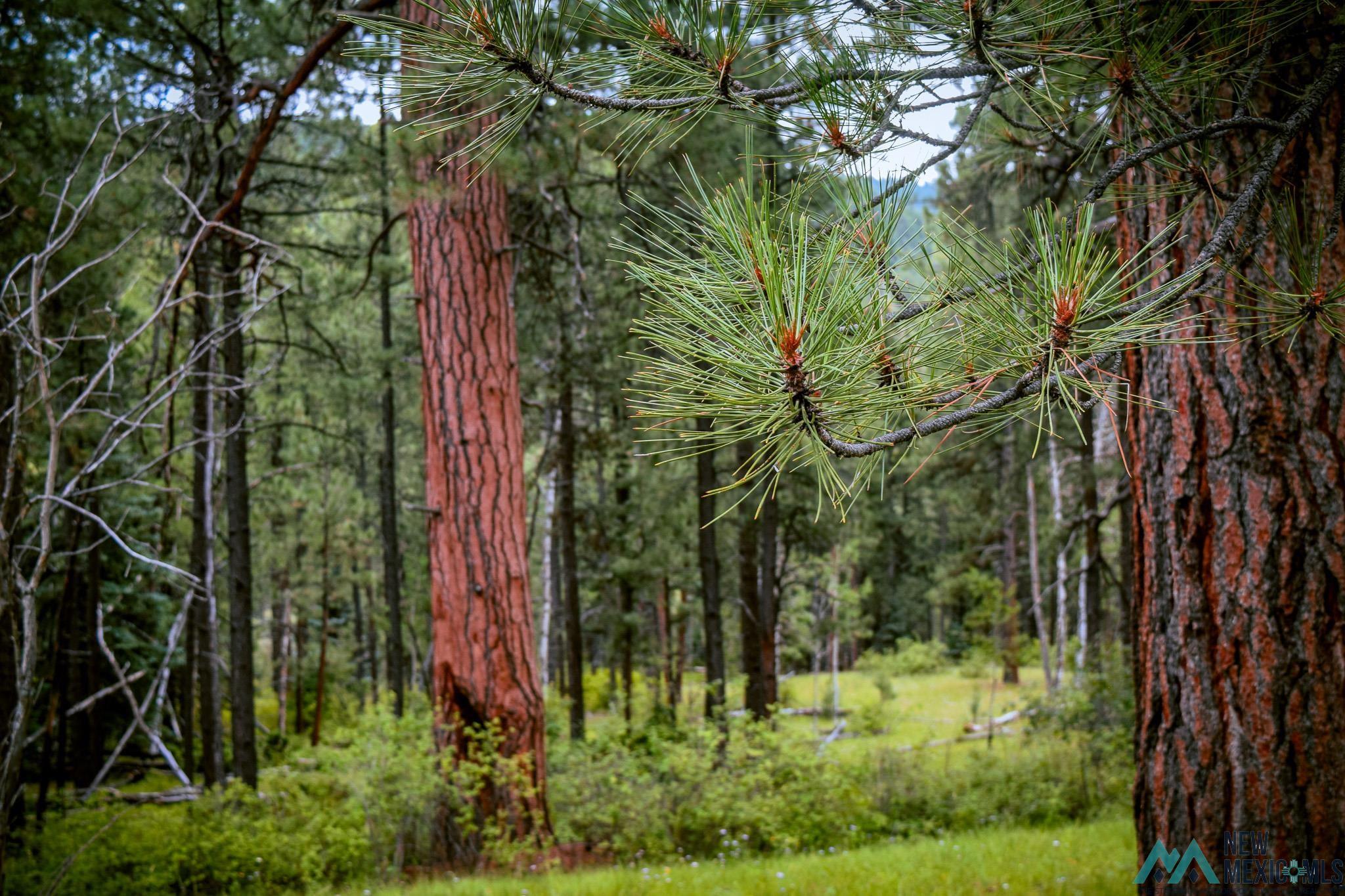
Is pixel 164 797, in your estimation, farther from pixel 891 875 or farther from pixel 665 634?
pixel 665 634

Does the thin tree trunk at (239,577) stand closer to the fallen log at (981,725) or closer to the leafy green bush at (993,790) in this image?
the leafy green bush at (993,790)

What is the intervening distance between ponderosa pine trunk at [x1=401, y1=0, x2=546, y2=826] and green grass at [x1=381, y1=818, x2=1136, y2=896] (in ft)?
3.27

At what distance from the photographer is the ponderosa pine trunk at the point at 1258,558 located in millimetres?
2035

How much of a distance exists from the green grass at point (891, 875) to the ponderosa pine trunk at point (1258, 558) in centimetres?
188

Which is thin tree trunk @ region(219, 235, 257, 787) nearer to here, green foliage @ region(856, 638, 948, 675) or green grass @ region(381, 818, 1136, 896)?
green grass @ region(381, 818, 1136, 896)

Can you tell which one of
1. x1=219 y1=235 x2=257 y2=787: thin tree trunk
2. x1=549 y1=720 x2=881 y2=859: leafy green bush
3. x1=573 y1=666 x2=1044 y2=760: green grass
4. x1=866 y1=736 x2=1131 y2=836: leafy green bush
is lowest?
x1=573 y1=666 x2=1044 y2=760: green grass

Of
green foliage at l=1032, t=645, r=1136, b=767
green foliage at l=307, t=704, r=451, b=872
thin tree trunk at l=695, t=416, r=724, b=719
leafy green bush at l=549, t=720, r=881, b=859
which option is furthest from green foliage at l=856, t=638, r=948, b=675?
green foliage at l=307, t=704, r=451, b=872

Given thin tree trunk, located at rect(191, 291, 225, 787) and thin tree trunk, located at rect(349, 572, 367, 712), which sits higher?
thin tree trunk, located at rect(191, 291, 225, 787)

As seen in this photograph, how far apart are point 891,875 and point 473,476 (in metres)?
3.17

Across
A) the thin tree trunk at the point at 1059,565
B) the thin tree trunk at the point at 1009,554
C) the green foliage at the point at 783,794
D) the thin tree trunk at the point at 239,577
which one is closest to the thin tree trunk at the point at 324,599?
the thin tree trunk at the point at 239,577

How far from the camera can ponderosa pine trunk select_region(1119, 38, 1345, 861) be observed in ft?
6.68

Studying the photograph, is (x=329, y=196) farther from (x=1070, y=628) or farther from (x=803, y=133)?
(x=1070, y=628)

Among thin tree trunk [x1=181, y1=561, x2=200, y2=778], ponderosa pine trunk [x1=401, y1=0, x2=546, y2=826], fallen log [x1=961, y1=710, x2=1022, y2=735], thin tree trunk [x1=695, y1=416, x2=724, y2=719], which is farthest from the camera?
fallen log [x1=961, y1=710, x2=1022, y2=735]

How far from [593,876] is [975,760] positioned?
15.2 feet
